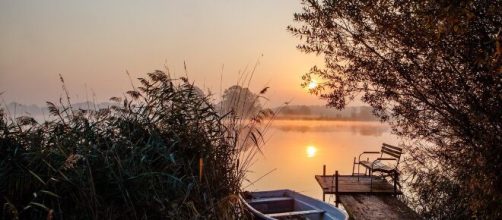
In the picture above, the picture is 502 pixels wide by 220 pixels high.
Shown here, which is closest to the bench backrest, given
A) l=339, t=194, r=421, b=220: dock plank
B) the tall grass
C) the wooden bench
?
the wooden bench

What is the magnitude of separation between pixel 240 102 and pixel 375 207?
146 inches

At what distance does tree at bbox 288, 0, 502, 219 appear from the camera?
3426 millimetres

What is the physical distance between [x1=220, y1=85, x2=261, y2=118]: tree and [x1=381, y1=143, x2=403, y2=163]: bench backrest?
3.94 metres

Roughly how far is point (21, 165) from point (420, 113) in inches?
181

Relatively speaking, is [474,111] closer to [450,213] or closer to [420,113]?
[420,113]

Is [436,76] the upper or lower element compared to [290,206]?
upper

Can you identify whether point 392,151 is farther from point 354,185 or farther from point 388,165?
point 354,185

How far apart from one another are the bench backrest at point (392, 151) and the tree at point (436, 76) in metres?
1.81

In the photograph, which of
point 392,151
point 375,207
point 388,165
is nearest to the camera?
point 375,207

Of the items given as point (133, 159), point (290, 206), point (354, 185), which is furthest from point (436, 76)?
point (354, 185)

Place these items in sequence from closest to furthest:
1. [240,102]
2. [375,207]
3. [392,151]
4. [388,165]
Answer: [240,102]
[375,207]
[392,151]
[388,165]

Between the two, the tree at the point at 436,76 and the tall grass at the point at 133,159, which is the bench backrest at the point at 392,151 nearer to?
the tree at the point at 436,76

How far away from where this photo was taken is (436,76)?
4.31m

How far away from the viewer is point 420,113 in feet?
17.5
